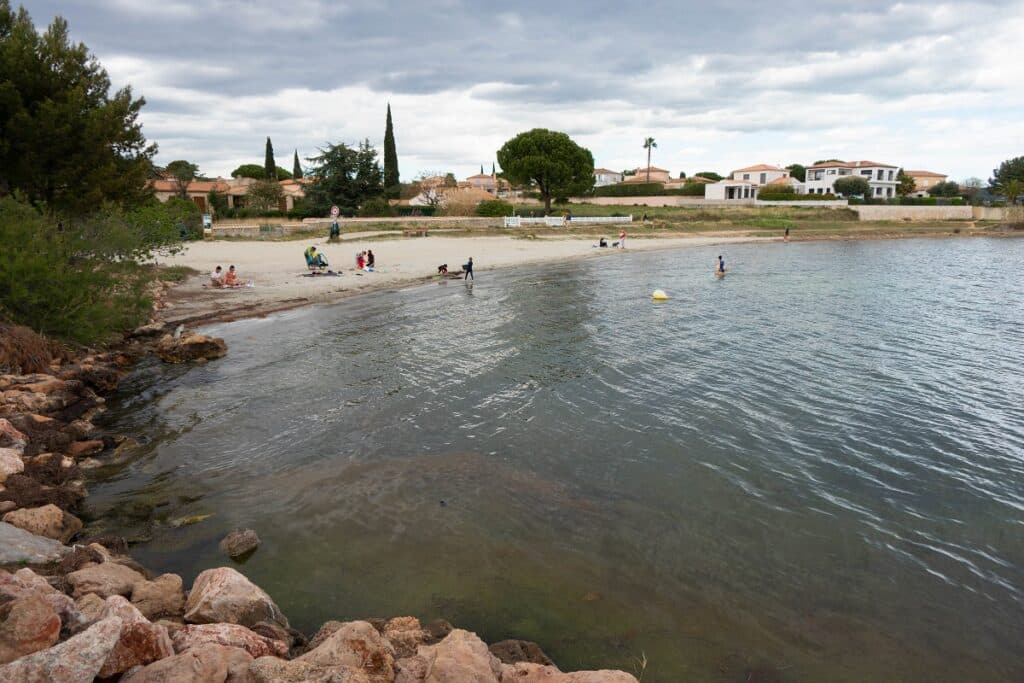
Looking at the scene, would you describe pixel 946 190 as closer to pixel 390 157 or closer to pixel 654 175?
pixel 654 175

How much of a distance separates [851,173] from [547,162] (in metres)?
77.7

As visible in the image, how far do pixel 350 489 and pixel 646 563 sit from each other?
536cm

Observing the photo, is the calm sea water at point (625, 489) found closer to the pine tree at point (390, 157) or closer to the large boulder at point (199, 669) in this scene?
the large boulder at point (199, 669)

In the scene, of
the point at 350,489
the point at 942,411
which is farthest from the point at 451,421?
the point at 942,411

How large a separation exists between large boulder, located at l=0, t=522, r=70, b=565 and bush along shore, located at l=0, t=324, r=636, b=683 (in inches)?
0.8

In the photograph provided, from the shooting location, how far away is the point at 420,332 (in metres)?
25.2

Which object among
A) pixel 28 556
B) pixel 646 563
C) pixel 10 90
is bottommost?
pixel 646 563

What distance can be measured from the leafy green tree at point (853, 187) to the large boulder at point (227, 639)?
131 metres

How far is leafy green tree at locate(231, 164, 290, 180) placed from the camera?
395 feet

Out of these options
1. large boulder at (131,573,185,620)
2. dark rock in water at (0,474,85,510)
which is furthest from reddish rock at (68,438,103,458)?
large boulder at (131,573,185,620)

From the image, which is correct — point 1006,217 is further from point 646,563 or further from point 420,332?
point 646,563

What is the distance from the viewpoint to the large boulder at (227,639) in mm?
6066

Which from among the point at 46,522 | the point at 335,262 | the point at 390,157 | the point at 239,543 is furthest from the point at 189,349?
the point at 390,157

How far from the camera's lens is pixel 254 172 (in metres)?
122
